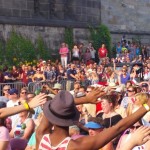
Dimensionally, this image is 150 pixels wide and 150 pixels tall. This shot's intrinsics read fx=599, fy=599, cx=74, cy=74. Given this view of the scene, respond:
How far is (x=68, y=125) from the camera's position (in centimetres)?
457

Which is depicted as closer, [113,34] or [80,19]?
[80,19]

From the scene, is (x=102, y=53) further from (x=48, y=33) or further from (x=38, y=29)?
(x=38, y=29)

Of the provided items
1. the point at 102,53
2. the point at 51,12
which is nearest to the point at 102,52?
the point at 102,53

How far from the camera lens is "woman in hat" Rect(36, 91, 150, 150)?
4.50 meters

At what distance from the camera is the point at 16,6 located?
29406 mm

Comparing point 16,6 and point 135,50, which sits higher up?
point 16,6

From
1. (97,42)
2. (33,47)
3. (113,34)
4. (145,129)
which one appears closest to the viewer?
(145,129)

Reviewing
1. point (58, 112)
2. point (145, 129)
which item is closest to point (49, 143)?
point (58, 112)

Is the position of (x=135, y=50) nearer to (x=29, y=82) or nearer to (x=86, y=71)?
(x=86, y=71)

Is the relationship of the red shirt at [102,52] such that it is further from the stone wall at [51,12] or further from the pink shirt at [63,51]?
the stone wall at [51,12]

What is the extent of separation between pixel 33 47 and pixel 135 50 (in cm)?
650

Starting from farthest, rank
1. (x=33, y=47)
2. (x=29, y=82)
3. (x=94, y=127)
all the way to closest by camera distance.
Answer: (x=33, y=47)
(x=29, y=82)
(x=94, y=127)

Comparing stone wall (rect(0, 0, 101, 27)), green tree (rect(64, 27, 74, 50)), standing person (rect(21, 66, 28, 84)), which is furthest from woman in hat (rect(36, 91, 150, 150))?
green tree (rect(64, 27, 74, 50))

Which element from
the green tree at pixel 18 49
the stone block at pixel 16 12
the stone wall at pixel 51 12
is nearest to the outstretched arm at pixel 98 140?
the green tree at pixel 18 49
